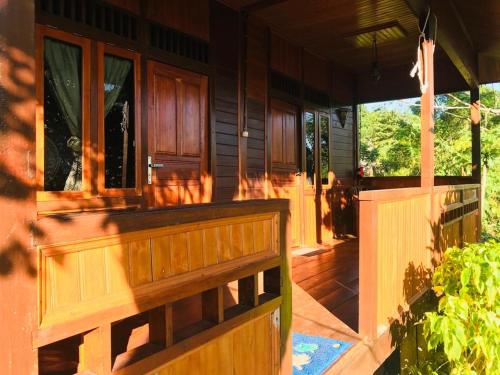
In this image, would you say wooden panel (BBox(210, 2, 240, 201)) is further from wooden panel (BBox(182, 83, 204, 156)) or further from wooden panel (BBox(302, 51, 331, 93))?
wooden panel (BBox(302, 51, 331, 93))

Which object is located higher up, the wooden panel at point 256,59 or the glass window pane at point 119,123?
the wooden panel at point 256,59

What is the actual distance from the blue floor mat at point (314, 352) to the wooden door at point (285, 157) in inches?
113

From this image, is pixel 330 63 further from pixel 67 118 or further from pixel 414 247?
pixel 67 118

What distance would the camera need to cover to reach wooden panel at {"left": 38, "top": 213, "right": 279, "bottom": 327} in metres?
1.07

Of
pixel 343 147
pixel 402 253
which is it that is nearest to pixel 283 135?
pixel 343 147

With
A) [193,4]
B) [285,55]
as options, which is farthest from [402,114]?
[193,4]

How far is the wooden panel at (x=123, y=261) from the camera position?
1070 mm

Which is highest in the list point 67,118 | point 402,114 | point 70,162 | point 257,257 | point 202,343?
point 402,114

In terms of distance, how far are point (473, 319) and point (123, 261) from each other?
201 centimetres

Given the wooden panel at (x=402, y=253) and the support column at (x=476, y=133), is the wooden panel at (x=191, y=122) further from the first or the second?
the support column at (x=476, y=133)

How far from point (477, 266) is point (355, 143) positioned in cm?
550

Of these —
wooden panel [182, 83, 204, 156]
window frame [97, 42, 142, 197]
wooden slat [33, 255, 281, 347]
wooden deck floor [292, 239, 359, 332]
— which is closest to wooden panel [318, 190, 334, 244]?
wooden deck floor [292, 239, 359, 332]

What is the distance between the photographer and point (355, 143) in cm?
777

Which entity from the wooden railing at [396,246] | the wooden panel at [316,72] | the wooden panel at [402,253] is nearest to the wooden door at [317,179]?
the wooden panel at [316,72]
